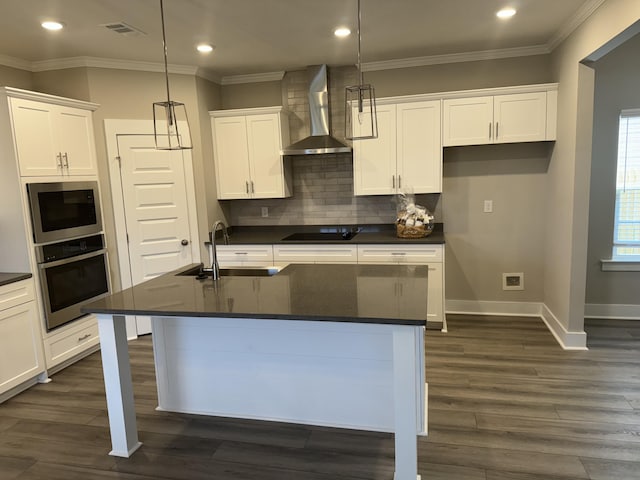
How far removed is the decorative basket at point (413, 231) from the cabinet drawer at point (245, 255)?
1.26m

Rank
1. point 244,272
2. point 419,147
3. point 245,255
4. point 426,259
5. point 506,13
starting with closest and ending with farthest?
point 244,272 → point 506,13 → point 426,259 → point 419,147 → point 245,255

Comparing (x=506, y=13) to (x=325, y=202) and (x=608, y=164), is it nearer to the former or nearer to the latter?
(x=608, y=164)

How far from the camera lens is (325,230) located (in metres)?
4.77

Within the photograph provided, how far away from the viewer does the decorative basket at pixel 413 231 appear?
13.3ft

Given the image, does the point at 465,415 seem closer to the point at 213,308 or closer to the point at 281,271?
the point at 281,271

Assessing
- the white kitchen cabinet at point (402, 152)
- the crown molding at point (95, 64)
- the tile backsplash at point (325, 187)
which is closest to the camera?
the crown molding at point (95, 64)

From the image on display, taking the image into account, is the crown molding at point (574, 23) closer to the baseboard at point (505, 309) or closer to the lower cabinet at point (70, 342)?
the baseboard at point (505, 309)

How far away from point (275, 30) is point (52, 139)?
1.94m

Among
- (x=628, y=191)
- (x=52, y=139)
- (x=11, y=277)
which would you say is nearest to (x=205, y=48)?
(x=52, y=139)

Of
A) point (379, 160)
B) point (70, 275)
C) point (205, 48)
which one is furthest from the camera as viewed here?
point (379, 160)

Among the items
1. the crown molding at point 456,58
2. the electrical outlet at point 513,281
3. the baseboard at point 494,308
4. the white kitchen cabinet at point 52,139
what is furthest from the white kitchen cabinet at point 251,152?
the electrical outlet at point 513,281

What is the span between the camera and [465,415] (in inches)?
105

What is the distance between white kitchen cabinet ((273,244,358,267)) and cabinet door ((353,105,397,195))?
614mm

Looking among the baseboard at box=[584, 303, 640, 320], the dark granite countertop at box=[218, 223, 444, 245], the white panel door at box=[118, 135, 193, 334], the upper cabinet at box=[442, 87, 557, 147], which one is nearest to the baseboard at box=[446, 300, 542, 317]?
the baseboard at box=[584, 303, 640, 320]
